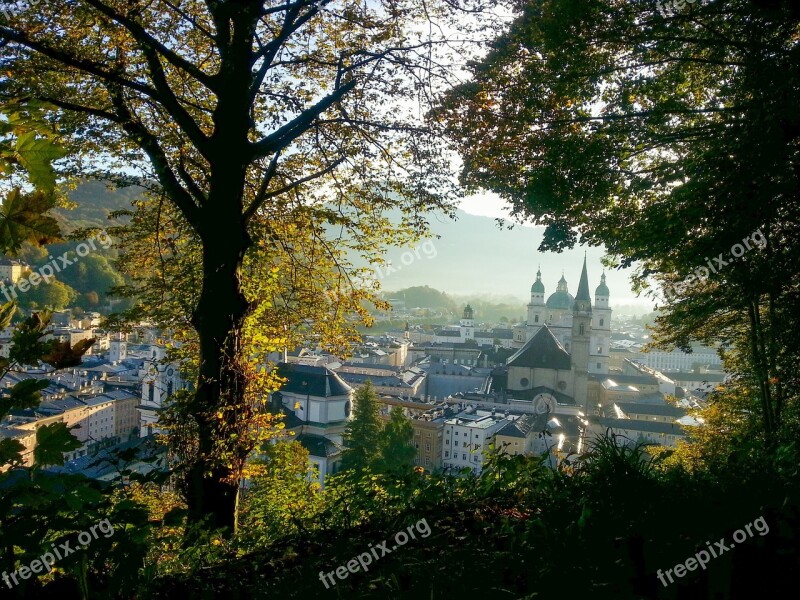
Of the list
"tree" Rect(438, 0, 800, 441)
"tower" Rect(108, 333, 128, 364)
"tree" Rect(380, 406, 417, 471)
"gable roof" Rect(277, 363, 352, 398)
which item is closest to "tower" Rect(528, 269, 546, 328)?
"gable roof" Rect(277, 363, 352, 398)

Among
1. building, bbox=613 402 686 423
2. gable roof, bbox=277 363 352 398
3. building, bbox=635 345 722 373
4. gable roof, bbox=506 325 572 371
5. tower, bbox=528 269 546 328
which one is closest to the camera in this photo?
gable roof, bbox=277 363 352 398

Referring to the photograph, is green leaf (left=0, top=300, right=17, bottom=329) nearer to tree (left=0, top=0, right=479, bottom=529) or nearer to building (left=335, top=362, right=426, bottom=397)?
tree (left=0, top=0, right=479, bottom=529)

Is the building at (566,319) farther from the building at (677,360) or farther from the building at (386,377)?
the building at (677,360)

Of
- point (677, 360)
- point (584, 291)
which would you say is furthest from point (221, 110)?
point (677, 360)

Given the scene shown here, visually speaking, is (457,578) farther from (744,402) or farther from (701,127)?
(744,402)

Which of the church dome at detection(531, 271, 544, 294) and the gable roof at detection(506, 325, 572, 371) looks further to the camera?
the church dome at detection(531, 271, 544, 294)

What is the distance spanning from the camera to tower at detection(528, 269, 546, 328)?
83.8 metres

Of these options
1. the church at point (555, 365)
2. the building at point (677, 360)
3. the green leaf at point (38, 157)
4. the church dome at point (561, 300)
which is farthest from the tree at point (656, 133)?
the building at point (677, 360)

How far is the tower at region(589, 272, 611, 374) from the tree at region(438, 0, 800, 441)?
252 ft

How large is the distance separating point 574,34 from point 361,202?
3.36 m

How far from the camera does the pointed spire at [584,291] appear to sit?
6912cm

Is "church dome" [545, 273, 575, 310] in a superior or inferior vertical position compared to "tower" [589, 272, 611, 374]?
superior

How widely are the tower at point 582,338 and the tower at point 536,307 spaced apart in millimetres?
12836

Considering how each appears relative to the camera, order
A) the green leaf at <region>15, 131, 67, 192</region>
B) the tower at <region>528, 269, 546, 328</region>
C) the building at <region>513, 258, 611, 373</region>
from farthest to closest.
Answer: the tower at <region>528, 269, 546, 328</region> → the building at <region>513, 258, 611, 373</region> → the green leaf at <region>15, 131, 67, 192</region>
